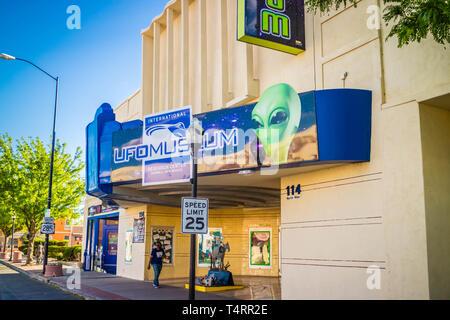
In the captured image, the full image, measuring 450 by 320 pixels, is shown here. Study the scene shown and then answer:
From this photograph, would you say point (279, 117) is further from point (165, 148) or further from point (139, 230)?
point (139, 230)

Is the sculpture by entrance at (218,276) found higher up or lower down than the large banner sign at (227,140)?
lower down

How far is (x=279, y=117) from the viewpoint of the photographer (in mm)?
11594

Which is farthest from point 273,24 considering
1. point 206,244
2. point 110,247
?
point 110,247

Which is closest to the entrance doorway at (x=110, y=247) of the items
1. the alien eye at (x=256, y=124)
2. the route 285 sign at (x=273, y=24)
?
the alien eye at (x=256, y=124)

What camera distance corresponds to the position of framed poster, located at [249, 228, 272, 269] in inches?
912

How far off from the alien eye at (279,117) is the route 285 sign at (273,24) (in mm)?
2187

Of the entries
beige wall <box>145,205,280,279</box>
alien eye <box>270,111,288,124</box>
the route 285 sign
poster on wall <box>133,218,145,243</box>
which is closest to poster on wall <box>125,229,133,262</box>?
poster on wall <box>133,218,145,243</box>

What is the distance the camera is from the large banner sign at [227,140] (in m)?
11.2

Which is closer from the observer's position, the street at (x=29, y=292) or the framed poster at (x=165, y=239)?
the street at (x=29, y=292)

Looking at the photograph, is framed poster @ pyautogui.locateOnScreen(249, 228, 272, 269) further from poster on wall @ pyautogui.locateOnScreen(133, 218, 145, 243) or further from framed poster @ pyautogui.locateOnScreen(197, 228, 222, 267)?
poster on wall @ pyautogui.locateOnScreen(133, 218, 145, 243)

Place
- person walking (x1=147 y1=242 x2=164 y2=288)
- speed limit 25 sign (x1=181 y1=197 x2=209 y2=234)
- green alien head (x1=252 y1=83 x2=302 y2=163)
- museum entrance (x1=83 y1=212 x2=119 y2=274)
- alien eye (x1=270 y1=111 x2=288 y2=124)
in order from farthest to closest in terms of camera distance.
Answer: museum entrance (x1=83 y1=212 x2=119 y2=274) < person walking (x1=147 y1=242 x2=164 y2=288) < alien eye (x1=270 y1=111 x2=288 y2=124) < green alien head (x1=252 y1=83 x2=302 y2=163) < speed limit 25 sign (x1=181 y1=197 x2=209 y2=234)

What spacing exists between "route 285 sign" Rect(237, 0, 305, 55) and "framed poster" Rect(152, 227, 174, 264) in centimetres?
1226

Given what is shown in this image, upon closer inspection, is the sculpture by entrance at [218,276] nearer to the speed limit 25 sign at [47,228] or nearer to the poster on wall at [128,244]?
the poster on wall at [128,244]
